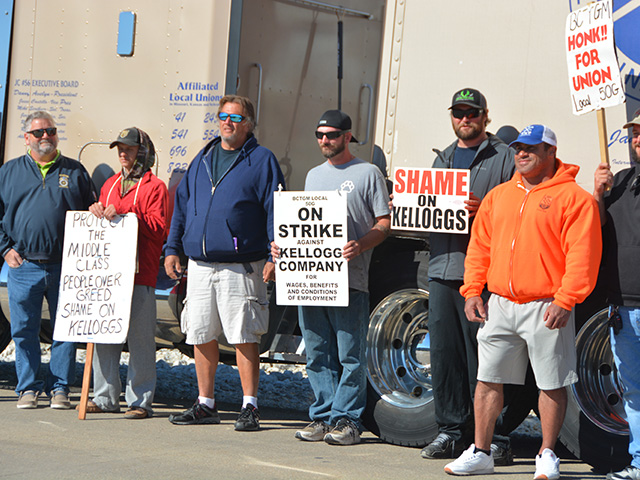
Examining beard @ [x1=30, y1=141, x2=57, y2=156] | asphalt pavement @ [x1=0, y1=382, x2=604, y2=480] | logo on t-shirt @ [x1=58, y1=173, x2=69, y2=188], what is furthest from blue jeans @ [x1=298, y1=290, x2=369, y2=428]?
beard @ [x1=30, y1=141, x2=57, y2=156]

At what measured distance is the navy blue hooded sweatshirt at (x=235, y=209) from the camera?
21.9ft

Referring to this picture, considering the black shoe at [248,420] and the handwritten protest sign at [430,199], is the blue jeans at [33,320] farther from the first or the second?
the handwritten protest sign at [430,199]

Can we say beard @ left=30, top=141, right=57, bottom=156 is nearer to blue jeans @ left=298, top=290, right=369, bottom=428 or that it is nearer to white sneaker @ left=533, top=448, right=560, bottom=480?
blue jeans @ left=298, top=290, right=369, bottom=428

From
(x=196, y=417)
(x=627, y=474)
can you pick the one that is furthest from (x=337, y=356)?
(x=627, y=474)

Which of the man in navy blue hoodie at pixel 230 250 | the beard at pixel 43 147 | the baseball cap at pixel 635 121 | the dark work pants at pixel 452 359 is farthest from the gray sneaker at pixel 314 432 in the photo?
the beard at pixel 43 147

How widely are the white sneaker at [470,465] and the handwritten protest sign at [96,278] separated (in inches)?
105

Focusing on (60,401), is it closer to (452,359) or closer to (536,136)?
(452,359)

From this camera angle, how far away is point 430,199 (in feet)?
19.8

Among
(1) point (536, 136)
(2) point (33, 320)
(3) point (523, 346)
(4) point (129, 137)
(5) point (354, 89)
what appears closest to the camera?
(1) point (536, 136)

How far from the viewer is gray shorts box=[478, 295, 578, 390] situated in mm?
5391

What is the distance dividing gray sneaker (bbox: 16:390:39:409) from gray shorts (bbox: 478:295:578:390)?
140 inches

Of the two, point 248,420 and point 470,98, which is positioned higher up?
point 470,98

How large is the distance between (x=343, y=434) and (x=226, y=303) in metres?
1.20

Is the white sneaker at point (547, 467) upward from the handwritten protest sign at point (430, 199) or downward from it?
downward
